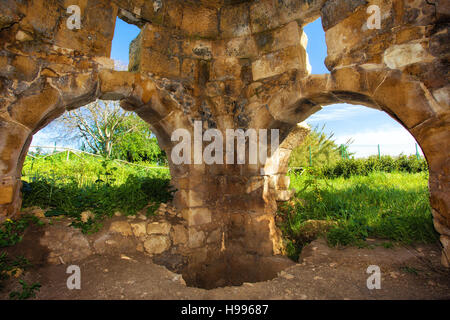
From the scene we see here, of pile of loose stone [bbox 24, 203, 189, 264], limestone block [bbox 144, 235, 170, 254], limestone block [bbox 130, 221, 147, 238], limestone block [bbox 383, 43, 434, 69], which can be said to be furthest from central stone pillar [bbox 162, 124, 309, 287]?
limestone block [bbox 383, 43, 434, 69]

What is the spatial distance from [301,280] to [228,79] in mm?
2657

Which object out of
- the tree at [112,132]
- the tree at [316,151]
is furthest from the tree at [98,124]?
the tree at [316,151]

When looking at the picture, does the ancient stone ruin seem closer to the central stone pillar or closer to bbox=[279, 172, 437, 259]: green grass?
the central stone pillar

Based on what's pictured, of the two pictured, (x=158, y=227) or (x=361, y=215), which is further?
(x=361, y=215)

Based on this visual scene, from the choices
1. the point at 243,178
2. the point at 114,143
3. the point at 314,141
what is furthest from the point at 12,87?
the point at 114,143

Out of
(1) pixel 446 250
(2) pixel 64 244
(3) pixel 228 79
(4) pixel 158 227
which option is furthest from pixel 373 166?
(2) pixel 64 244

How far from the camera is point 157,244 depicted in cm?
293

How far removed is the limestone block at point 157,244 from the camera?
2.88 metres

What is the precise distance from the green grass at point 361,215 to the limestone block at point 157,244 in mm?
1548

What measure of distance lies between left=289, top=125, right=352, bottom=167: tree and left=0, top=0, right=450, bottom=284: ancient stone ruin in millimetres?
7013

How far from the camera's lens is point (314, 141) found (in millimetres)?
11016

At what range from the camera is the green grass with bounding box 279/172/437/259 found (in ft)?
8.75

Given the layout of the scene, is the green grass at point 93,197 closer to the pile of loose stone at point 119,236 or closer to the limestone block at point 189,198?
the pile of loose stone at point 119,236

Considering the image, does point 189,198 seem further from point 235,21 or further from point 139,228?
point 235,21
